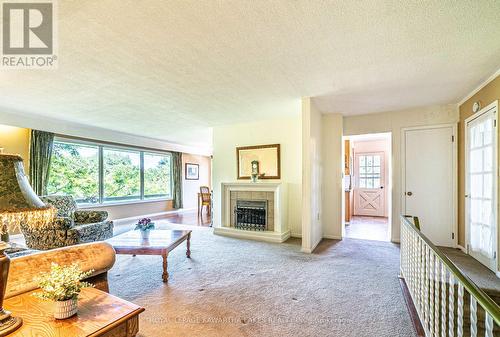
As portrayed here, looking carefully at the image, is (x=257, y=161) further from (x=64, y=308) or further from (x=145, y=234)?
(x=64, y=308)

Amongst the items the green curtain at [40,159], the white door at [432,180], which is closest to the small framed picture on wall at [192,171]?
the green curtain at [40,159]

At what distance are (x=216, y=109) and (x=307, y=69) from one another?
205 cm

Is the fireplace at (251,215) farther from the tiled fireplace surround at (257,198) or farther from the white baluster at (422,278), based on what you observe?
the white baluster at (422,278)

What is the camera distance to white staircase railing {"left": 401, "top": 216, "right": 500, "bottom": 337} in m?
1.07

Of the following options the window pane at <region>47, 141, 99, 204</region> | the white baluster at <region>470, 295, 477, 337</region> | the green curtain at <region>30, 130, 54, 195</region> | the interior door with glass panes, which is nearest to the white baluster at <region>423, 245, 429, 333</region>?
the white baluster at <region>470, 295, 477, 337</region>

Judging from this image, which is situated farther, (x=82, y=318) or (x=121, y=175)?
(x=121, y=175)

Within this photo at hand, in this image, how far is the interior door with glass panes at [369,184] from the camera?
24.4 feet

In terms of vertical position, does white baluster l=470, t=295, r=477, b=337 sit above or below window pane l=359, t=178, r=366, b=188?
below

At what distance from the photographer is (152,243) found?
303cm

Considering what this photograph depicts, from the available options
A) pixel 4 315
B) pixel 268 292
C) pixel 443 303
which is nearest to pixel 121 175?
pixel 268 292

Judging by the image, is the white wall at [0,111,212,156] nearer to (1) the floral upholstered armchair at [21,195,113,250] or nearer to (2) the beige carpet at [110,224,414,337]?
(1) the floral upholstered armchair at [21,195,113,250]

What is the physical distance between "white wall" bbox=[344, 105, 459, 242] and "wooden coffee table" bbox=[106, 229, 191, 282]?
12.5ft

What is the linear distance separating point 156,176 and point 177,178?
0.72m

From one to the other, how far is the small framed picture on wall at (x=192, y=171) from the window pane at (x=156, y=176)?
80cm
